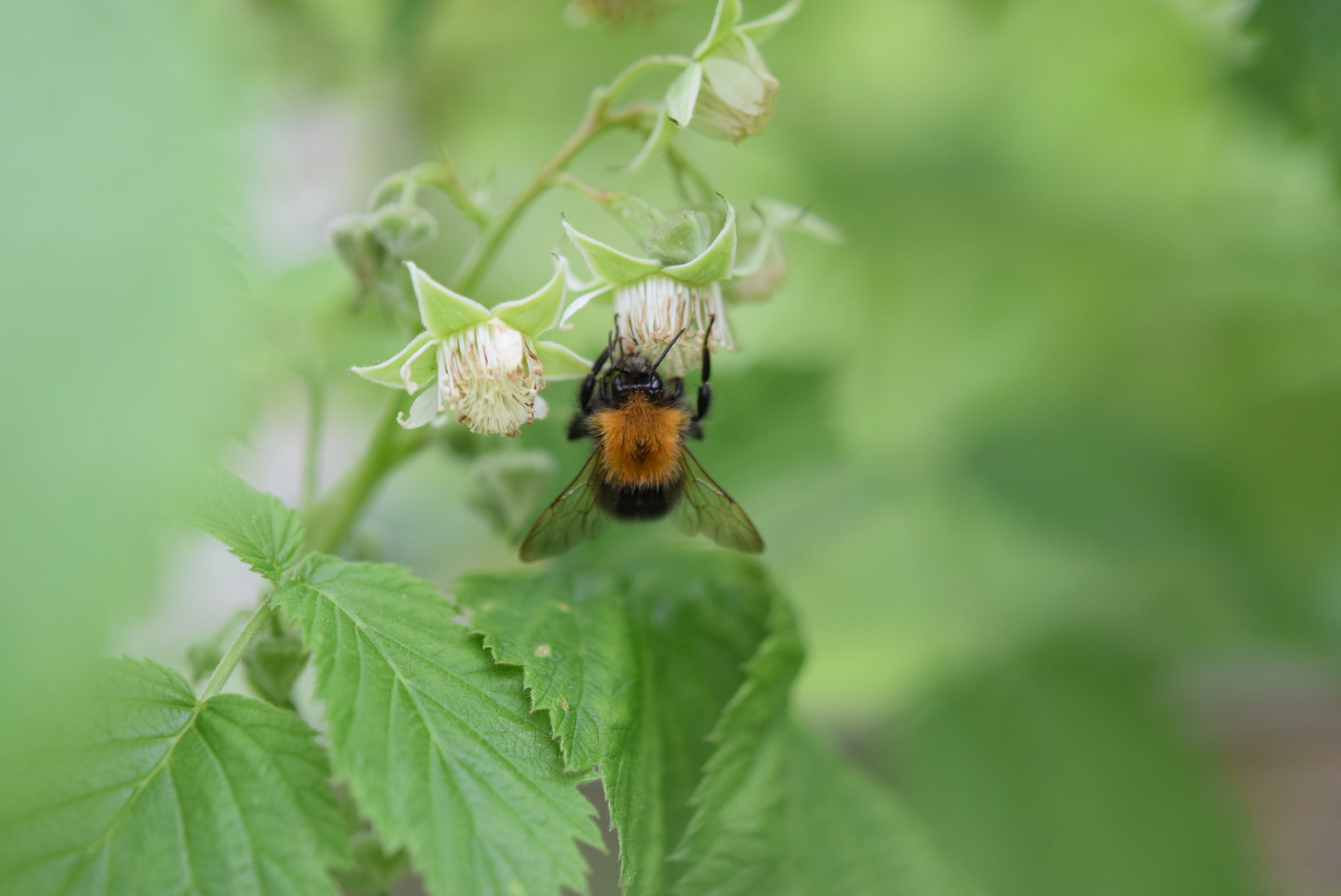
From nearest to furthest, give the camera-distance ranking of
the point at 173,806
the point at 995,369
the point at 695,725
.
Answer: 1. the point at 173,806
2. the point at 695,725
3. the point at 995,369

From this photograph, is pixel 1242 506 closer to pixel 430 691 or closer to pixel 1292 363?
pixel 1292 363

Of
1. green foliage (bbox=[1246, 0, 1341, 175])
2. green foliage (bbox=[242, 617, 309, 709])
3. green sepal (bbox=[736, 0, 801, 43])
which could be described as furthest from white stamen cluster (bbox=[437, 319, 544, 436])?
green foliage (bbox=[1246, 0, 1341, 175])

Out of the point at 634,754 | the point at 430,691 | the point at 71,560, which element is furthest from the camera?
the point at 634,754

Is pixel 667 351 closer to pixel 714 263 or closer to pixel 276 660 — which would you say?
pixel 714 263

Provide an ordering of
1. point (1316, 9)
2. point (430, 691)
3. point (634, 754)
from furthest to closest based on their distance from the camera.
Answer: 1. point (1316, 9)
2. point (634, 754)
3. point (430, 691)

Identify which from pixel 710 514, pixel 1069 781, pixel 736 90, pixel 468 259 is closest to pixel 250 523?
pixel 468 259

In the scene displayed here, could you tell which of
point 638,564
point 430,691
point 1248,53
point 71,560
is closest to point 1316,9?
point 1248,53

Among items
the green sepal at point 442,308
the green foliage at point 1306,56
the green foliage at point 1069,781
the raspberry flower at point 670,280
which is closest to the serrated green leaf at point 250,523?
the green sepal at point 442,308
